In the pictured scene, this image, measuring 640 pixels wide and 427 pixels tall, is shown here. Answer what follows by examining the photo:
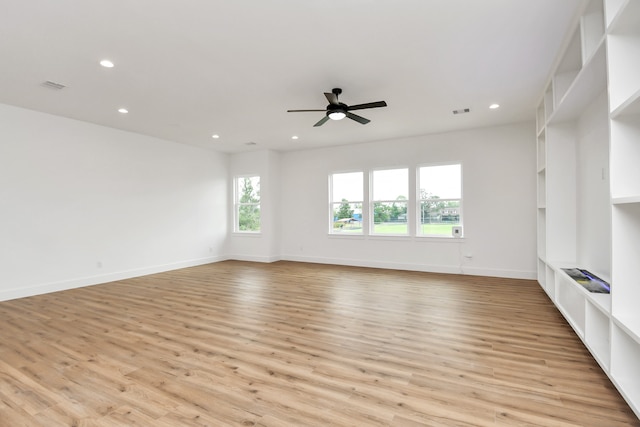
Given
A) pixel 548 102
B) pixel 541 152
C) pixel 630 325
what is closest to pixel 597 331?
pixel 630 325

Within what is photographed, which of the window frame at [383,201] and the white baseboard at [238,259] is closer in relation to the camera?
the white baseboard at [238,259]

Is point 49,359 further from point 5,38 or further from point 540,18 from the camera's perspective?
point 540,18

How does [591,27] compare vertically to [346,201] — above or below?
above

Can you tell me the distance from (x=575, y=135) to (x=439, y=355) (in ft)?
10.4

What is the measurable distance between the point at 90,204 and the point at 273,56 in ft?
14.9

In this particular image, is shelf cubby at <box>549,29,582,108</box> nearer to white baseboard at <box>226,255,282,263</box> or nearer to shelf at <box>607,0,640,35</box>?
shelf at <box>607,0,640,35</box>

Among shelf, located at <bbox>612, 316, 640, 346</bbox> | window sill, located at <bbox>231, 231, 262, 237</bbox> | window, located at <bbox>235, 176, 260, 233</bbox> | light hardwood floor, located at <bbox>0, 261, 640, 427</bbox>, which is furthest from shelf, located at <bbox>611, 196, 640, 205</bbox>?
window, located at <bbox>235, 176, 260, 233</bbox>

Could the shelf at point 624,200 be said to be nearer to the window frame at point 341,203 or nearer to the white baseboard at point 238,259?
the white baseboard at point 238,259

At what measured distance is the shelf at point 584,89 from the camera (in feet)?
8.05

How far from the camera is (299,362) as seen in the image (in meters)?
2.57

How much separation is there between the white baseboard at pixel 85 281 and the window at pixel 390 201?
451cm

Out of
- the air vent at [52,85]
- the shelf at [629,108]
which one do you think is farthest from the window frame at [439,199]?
the air vent at [52,85]

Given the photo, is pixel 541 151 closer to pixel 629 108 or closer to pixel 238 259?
pixel 629 108

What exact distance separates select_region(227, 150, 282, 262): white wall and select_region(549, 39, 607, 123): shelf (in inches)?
234
